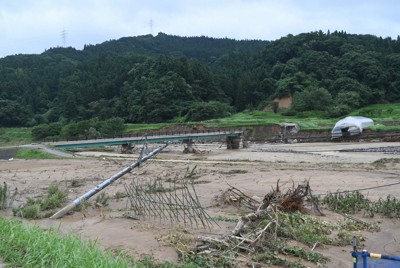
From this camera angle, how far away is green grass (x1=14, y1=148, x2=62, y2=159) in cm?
3691

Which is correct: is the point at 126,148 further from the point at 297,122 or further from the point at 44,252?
the point at 44,252

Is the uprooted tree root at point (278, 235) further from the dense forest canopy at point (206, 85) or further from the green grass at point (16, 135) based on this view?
the dense forest canopy at point (206, 85)

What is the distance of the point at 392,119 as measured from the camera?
232 ft

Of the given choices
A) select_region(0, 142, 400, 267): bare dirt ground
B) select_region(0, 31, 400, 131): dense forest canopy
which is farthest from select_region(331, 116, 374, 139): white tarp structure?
select_region(0, 142, 400, 267): bare dirt ground

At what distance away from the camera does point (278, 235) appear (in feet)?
34.2

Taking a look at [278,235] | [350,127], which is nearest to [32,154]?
[278,235]

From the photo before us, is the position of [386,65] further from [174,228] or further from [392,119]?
[174,228]

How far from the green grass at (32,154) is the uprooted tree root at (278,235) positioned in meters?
27.6

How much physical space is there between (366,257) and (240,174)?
58.6 ft

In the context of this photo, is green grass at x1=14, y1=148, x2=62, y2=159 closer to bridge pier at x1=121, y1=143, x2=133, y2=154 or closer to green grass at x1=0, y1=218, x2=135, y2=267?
bridge pier at x1=121, y1=143, x2=133, y2=154

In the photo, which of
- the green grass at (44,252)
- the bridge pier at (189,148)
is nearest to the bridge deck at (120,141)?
the bridge pier at (189,148)

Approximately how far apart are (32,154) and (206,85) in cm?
7961

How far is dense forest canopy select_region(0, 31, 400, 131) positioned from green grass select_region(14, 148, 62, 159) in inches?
2225

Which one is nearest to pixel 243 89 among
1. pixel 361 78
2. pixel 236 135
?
pixel 361 78
